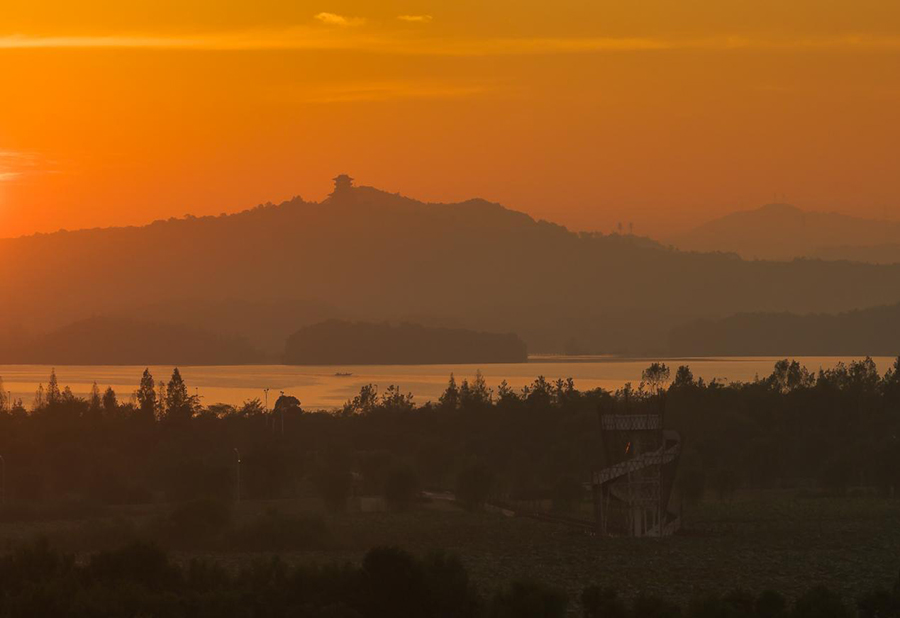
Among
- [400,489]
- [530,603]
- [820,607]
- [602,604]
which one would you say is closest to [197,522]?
[400,489]

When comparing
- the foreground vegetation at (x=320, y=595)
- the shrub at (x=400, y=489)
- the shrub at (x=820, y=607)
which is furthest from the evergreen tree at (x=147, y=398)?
the shrub at (x=820, y=607)

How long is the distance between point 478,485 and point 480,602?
30.1 meters

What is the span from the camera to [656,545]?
57.3 metres

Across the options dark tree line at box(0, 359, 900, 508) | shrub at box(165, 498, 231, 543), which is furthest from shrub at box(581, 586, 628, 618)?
dark tree line at box(0, 359, 900, 508)

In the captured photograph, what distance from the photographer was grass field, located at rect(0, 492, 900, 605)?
5012 centimetres

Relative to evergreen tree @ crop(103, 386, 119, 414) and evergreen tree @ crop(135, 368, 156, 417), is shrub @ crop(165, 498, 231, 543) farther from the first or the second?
evergreen tree @ crop(103, 386, 119, 414)

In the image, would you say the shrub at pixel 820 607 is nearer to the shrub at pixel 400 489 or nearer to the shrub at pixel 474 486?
the shrub at pixel 474 486

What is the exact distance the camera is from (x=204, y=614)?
3694 cm

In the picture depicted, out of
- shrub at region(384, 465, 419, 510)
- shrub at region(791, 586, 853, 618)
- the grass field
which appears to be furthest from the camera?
shrub at region(384, 465, 419, 510)

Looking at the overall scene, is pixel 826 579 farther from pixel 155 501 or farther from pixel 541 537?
pixel 155 501

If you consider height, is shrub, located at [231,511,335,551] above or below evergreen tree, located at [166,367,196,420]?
below

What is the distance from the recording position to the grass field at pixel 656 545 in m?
50.1

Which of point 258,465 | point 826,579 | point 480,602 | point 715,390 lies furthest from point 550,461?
point 480,602

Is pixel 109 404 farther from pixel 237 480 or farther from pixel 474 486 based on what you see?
pixel 474 486
